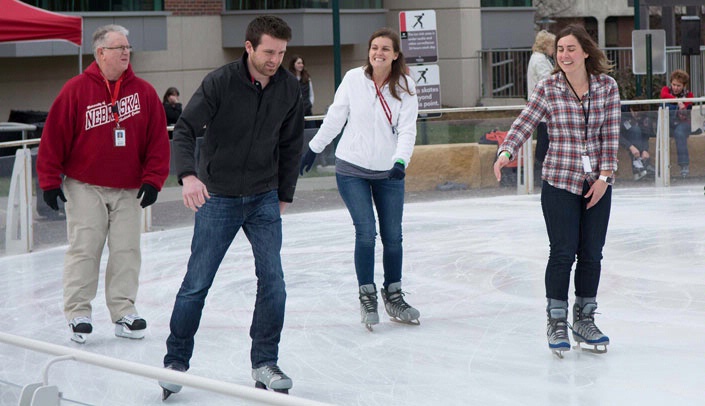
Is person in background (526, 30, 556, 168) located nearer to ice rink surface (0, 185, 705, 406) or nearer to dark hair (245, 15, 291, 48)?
ice rink surface (0, 185, 705, 406)

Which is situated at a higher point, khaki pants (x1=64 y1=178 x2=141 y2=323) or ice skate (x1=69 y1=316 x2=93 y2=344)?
khaki pants (x1=64 y1=178 x2=141 y2=323)

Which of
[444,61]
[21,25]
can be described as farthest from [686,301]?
[444,61]

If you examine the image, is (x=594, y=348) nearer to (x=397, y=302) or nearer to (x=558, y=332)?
(x=558, y=332)

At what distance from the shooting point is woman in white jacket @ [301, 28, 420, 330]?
709cm

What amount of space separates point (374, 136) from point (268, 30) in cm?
174

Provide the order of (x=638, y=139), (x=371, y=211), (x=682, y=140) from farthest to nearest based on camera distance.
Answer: (x=682, y=140) → (x=638, y=139) → (x=371, y=211)

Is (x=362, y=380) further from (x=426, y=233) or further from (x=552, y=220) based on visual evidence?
(x=426, y=233)

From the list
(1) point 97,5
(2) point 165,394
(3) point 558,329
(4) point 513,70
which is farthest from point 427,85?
(4) point 513,70

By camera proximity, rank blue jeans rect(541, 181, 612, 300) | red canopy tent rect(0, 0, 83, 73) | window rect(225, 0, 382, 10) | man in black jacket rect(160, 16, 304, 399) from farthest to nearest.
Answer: window rect(225, 0, 382, 10)
red canopy tent rect(0, 0, 83, 73)
blue jeans rect(541, 181, 612, 300)
man in black jacket rect(160, 16, 304, 399)

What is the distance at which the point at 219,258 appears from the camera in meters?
5.73

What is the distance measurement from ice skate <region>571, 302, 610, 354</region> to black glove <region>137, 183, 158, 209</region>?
92.8 inches

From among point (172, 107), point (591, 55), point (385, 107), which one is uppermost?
point (172, 107)

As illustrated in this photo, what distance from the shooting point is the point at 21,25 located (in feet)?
45.8

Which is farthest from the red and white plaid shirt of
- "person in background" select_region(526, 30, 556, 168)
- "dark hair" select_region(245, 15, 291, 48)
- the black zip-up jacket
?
"person in background" select_region(526, 30, 556, 168)
